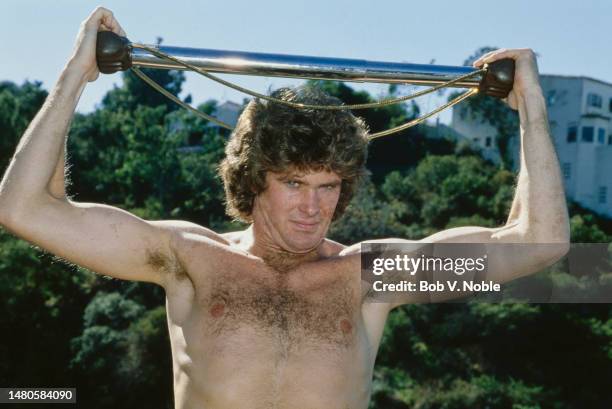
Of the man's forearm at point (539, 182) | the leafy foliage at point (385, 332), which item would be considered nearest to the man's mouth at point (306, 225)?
the man's forearm at point (539, 182)

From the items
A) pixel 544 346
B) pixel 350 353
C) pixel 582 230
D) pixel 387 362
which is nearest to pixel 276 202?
pixel 350 353

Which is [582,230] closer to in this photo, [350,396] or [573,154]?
[573,154]

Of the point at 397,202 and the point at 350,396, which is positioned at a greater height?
the point at 397,202

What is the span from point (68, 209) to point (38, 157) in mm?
210

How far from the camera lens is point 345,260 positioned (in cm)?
275

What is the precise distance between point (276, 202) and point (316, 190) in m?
0.16

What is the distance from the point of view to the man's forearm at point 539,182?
7.97 feet

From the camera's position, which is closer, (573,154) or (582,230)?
(582,230)

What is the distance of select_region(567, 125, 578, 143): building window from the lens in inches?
1714

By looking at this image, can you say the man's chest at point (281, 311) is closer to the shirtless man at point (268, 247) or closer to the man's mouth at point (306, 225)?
the shirtless man at point (268, 247)

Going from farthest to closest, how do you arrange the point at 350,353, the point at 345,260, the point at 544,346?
the point at 544,346 → the point at 345,260 → the point at 350,353

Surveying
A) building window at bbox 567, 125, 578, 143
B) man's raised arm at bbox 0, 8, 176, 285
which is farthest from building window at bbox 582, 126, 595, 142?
man's raised arm at bbox 0, 8, 176, 285

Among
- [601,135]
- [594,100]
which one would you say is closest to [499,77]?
[594,100]

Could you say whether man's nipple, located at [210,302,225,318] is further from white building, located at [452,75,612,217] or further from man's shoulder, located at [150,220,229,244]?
white building, located at [452,75,612,217]
